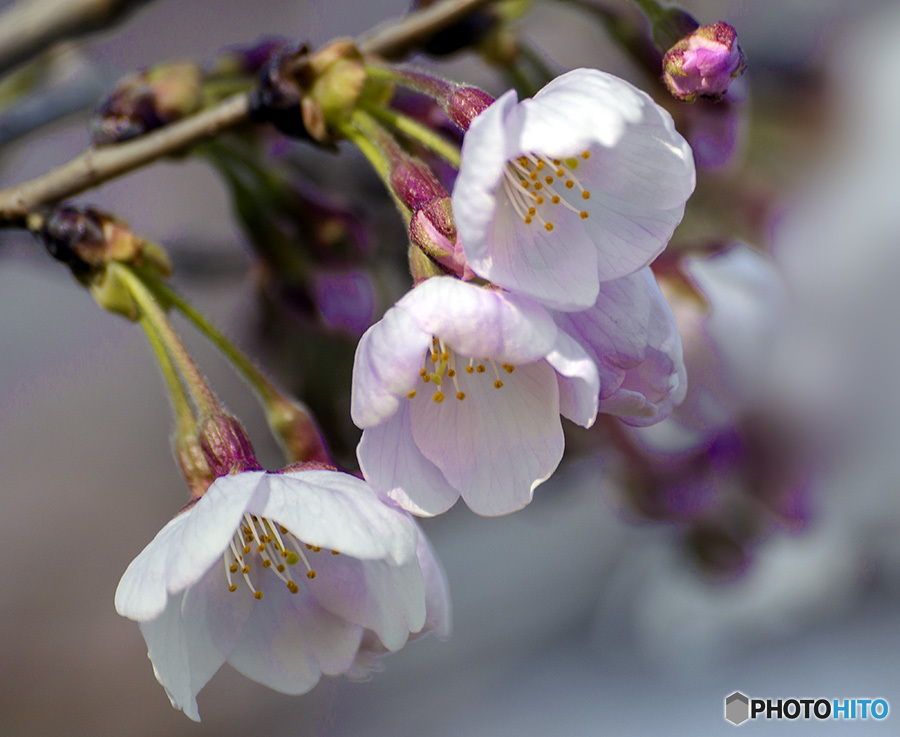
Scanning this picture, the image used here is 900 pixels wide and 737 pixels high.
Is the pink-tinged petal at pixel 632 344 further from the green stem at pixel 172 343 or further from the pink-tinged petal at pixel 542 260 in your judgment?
the green stem at pixel 172 343

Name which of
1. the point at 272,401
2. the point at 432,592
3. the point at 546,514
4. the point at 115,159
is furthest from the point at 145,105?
the point at 546,514

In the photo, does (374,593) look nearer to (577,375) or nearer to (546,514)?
(577,375)

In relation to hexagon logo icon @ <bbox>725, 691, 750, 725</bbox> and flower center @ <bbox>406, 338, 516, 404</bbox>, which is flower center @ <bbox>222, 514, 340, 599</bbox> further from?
hexagon logo icon @ <bbox>725, 691, 750, 725</bbox>

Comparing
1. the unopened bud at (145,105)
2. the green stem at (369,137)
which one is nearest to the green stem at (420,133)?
the green stem at (369,137)

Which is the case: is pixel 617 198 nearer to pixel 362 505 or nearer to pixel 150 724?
pixel 362 505

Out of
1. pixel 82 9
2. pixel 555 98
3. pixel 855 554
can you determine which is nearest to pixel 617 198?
pixel 555 98

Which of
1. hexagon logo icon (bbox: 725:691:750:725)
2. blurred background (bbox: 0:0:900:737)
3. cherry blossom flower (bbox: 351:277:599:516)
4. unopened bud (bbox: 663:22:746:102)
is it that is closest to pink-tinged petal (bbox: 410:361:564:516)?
cherry blossom flower (bbox: 351:277:599:516)

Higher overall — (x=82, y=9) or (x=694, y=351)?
(x=82, y=9)
